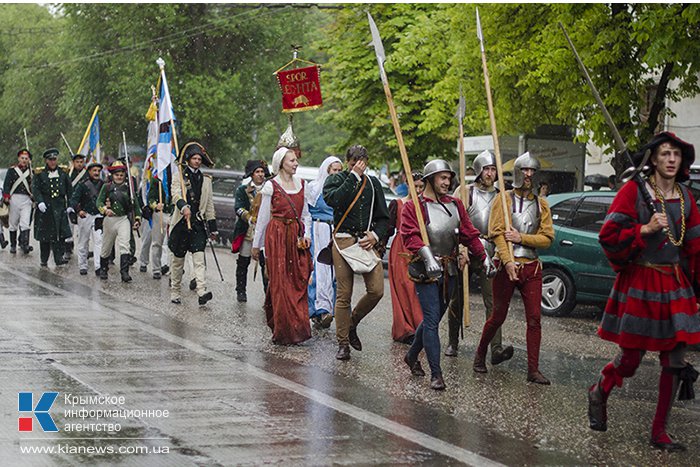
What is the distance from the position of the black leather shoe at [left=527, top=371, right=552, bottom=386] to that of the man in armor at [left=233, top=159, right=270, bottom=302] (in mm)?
5844

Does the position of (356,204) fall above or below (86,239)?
above

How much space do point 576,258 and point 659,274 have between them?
7.79 metres

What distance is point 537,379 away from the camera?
961 centimetres

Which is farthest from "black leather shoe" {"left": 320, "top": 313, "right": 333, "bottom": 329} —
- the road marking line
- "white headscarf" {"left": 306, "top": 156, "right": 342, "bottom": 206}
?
the road marking line

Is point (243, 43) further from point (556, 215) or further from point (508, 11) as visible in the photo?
point (556, 215)

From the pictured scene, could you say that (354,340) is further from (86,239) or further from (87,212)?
(87,212)

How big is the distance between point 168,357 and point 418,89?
20254mm

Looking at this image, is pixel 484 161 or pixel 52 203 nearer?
pixel 484 161

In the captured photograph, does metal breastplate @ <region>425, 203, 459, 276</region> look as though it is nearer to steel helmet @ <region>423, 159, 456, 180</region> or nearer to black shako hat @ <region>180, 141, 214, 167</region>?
steel helmet @ <region>423, 159, 456, 180</region>

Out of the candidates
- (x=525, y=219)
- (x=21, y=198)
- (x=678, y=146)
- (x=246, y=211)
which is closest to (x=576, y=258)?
(x=246, y=211)

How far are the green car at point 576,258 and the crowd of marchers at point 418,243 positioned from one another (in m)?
3.28

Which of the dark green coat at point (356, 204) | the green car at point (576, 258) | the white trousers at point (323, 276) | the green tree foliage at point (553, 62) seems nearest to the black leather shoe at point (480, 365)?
the dark green coat at point (356, 204)

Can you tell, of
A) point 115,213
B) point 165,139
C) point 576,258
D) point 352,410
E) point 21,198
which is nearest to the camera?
point 352,410

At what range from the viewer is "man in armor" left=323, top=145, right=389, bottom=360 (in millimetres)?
10758
